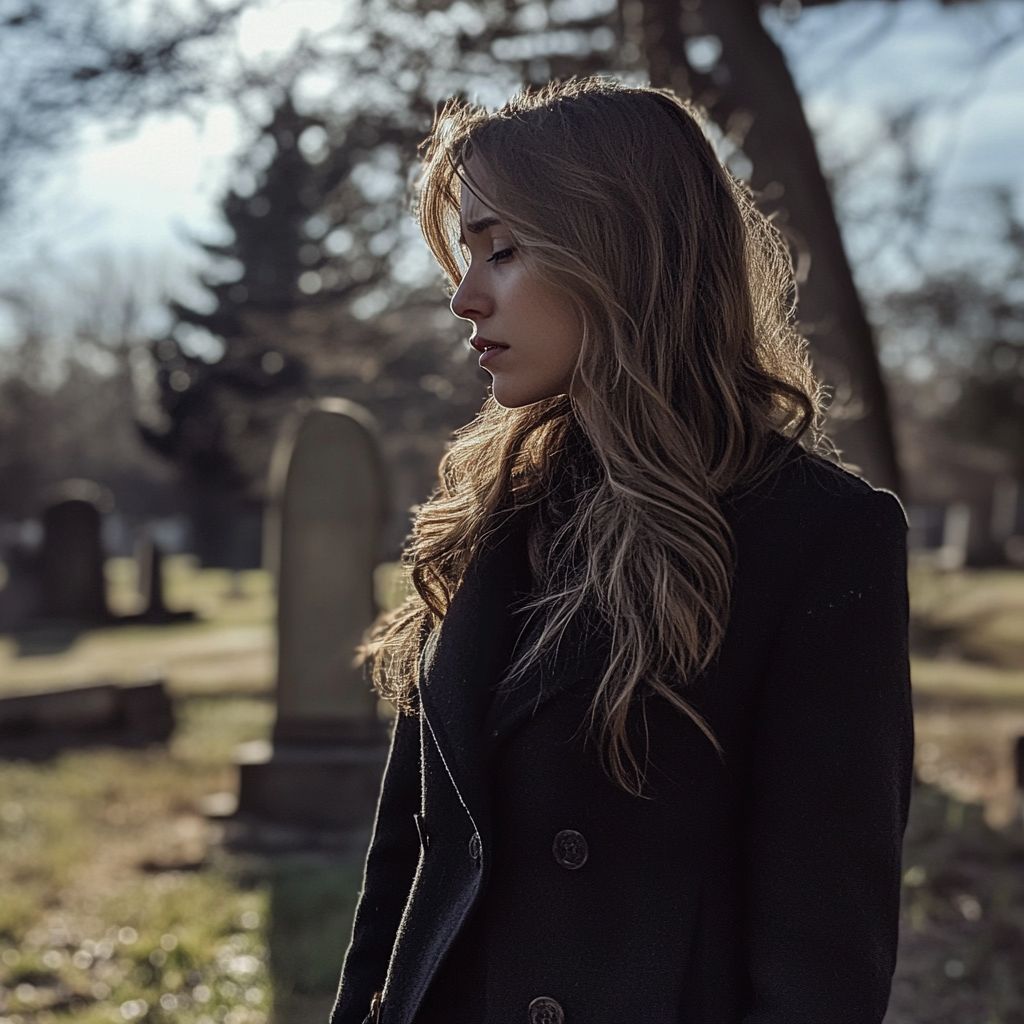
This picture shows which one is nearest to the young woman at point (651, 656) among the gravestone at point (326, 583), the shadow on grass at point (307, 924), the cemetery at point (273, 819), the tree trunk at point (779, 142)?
the shadow on grass at point (307, 924)

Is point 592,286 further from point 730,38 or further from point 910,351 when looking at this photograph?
point 910,351

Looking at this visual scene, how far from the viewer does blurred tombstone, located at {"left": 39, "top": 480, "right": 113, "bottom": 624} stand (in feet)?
56.3

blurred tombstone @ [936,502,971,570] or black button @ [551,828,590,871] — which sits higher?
black button @ [551,828,590,871]

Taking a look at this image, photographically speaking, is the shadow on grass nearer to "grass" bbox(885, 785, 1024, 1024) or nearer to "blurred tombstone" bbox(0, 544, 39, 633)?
"grass" bbox(885, 785, 1024, 1024)

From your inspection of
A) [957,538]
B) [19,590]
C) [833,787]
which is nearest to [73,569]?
[19,590]

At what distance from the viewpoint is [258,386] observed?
8477 mm

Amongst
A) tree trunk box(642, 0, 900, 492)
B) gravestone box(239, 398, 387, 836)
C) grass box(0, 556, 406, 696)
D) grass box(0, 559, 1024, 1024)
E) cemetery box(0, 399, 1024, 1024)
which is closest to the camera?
grass box(0, 559, 1024, 1024)

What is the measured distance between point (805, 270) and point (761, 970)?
425 cm

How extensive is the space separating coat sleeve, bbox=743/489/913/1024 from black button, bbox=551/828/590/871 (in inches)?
8.7

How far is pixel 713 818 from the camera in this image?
4.91ft

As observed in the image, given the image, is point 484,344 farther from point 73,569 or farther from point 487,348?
point 73,569

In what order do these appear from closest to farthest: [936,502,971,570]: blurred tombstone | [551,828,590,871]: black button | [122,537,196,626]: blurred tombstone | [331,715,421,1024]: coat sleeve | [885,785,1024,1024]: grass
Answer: [551,828,590,871]: black button → [331,715,421,1024]: coat sleeve → [885,785,1024,1024]: grass → [122,537,196,626]: blurred tombstone → [936,502,971,570]: blurred tombstone

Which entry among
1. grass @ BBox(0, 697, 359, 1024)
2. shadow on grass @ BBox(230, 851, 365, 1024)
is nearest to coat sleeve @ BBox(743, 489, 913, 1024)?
shadow on grass @ BBox(230, 851, 365, 1024)

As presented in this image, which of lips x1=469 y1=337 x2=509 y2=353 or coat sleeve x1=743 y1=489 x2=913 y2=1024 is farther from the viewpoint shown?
lips x1=469 y1=337 x2=509 y2=353
